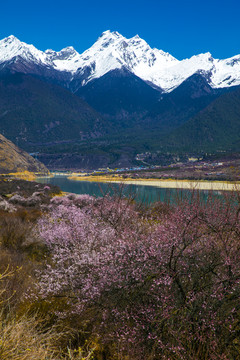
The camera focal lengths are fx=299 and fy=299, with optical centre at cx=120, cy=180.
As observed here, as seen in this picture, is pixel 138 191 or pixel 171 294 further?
pixel 138 191

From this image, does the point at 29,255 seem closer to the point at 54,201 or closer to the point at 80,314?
the point at 80,314

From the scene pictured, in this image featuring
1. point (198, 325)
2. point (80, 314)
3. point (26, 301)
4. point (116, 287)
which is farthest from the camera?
point (26, 301)

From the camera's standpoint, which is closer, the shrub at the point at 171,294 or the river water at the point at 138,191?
the shrub at the point at 171,294

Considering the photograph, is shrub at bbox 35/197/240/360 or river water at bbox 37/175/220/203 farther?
river water at bbox 37/175/220/203

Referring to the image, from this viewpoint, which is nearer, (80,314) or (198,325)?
(198,325)

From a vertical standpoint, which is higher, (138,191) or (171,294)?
(171,294)

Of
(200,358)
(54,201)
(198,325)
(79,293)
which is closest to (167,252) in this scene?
(198,325)

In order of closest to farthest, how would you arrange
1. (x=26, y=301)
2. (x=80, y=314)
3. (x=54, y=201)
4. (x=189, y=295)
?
1. (x=189, y=295)
2. (x=80, y=314)
3. (x=26, y=301)
4. (x=54, y=201)

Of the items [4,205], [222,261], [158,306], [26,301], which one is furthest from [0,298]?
[4,205]

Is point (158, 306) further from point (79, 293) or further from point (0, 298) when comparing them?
point (0, 298)

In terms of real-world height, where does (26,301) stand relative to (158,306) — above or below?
below
